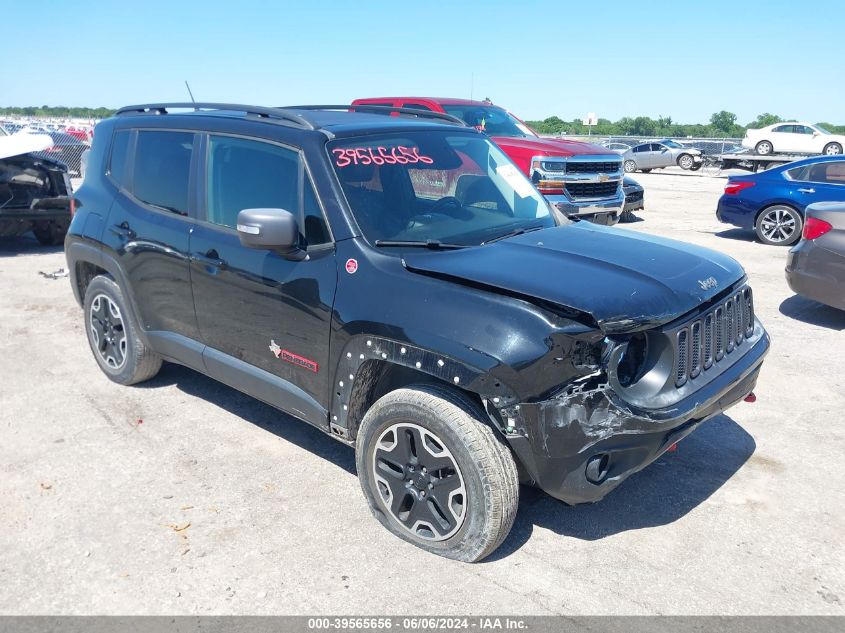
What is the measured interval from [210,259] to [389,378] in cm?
137

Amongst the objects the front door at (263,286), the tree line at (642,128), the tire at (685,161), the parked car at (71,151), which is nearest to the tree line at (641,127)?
the tree line at (642,128)

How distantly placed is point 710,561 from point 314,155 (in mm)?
2769

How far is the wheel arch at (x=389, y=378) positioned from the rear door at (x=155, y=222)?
1.38 meters

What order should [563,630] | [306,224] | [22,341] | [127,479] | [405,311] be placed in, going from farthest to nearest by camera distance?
[22,341], [127,479], [306,224], [405,311], [563,630]

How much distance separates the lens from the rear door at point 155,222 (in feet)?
14.5

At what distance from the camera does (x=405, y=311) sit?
3197 mm

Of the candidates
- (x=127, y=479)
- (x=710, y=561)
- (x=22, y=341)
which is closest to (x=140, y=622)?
(x=127, y=479)

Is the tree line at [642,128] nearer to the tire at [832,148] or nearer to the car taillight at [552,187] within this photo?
the tire at [832,148]

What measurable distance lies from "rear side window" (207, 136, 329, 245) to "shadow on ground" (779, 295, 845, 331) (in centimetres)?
560

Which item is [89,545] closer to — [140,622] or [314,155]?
[140,622]

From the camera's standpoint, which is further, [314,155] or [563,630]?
[314,155]

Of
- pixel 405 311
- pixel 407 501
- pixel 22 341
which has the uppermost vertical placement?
pixel 405 311

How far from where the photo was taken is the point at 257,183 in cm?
399

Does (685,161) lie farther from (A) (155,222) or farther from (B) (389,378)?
(B) (389,378)
